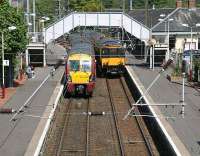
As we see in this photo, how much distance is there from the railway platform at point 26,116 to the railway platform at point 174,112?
6031 mm

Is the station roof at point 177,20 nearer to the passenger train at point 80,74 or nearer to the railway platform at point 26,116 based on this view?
the railway platform at point 26,116

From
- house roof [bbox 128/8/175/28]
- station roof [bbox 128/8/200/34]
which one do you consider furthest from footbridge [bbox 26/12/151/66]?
house roof [bbox 128/8/175/28]

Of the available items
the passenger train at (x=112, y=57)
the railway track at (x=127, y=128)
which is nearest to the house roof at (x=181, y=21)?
the passenger train at (x=112, y=57)

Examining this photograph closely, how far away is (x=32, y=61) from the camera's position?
59.2 m

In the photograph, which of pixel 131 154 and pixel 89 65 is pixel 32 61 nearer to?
pixel 89 65

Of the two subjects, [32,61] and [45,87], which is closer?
[45,87]

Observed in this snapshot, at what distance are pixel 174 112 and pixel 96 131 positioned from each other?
495 centimetres

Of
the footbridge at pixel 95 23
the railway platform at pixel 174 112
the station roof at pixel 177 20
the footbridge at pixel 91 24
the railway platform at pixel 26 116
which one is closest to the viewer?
the railway platform at pixel 26 116

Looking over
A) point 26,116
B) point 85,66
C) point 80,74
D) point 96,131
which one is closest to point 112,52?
point 85,66

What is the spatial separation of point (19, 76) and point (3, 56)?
9962 millimetres

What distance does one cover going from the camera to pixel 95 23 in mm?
60031

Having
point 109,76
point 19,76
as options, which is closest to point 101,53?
point 109,76

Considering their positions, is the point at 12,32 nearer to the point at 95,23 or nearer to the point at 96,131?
the point at 96,131

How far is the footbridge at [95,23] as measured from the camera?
196 ft
